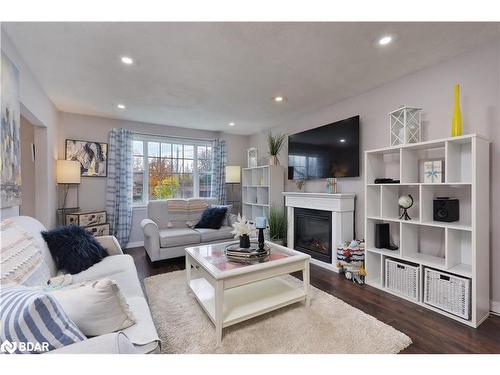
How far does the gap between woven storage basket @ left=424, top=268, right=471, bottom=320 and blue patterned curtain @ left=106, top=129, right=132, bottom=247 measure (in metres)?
4.24

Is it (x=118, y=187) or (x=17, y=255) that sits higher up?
(x=118, y=187)

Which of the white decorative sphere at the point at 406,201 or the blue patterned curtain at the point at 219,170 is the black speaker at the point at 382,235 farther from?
the blue patterned curtain at the point at 219,170

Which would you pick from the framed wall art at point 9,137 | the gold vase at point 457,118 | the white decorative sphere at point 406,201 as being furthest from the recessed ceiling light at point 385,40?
the framed wall art at point 9,137

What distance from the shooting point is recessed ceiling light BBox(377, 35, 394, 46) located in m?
1.80

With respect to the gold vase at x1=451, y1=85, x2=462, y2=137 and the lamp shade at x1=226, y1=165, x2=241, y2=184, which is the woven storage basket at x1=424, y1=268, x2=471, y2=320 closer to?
the gold vase at x1=451, y1=85, x2=462, y2=137

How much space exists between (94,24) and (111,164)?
2696mm

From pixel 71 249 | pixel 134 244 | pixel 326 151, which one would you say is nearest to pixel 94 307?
pixel 71 249

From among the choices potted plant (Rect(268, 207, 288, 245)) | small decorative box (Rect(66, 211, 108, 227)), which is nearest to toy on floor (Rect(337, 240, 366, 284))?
potted plant (Rect(268, 207, 288, 245))

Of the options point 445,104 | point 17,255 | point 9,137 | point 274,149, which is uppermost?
point 445,104

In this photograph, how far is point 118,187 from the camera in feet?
12.9

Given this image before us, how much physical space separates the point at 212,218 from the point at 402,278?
102 inches

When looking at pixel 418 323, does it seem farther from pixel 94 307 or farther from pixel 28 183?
pixel 28 183

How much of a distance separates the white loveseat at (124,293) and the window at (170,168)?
6.91 feet

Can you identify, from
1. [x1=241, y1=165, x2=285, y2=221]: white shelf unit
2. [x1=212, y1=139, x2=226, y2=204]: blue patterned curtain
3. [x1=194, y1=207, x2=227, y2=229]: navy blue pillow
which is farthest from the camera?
[x1=212, y1=139, x2=226, y2=204]: blue patterned curtain
